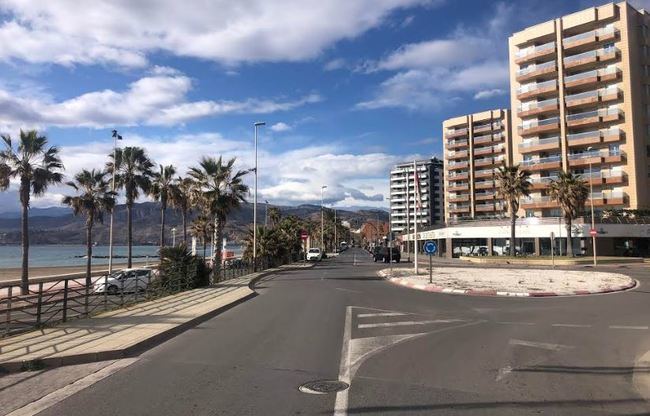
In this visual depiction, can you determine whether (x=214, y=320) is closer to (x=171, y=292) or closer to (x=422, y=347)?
(x=422, y=347)

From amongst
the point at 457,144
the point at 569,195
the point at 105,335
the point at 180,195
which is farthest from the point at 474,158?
the point at 105,335

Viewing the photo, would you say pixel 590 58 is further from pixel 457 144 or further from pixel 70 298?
pixel 70 298

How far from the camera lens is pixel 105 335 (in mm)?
10930

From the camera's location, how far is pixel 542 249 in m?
63.7

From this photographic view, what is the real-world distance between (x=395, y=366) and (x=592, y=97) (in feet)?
227

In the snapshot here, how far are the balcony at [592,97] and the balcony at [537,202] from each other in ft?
39.8

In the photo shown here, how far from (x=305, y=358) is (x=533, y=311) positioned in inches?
368

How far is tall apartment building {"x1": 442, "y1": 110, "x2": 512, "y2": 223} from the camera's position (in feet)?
335

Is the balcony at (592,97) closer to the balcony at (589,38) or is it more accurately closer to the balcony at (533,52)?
the balcony at (589,38)

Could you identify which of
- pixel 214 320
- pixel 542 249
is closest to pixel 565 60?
pixel 542 249

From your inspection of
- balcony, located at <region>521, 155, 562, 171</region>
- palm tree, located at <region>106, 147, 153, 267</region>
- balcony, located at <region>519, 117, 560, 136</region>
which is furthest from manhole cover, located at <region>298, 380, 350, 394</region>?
balcony, located at <region>519, 117, 560, 136</region>

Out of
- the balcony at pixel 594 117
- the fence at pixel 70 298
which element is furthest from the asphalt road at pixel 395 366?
the balcony at pixel 594 117

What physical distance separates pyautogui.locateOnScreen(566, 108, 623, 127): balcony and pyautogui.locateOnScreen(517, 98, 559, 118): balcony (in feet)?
8.59

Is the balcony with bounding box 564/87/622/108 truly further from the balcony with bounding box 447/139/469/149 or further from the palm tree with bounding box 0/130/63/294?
the palm tree with bounding box 0/130/63/294
